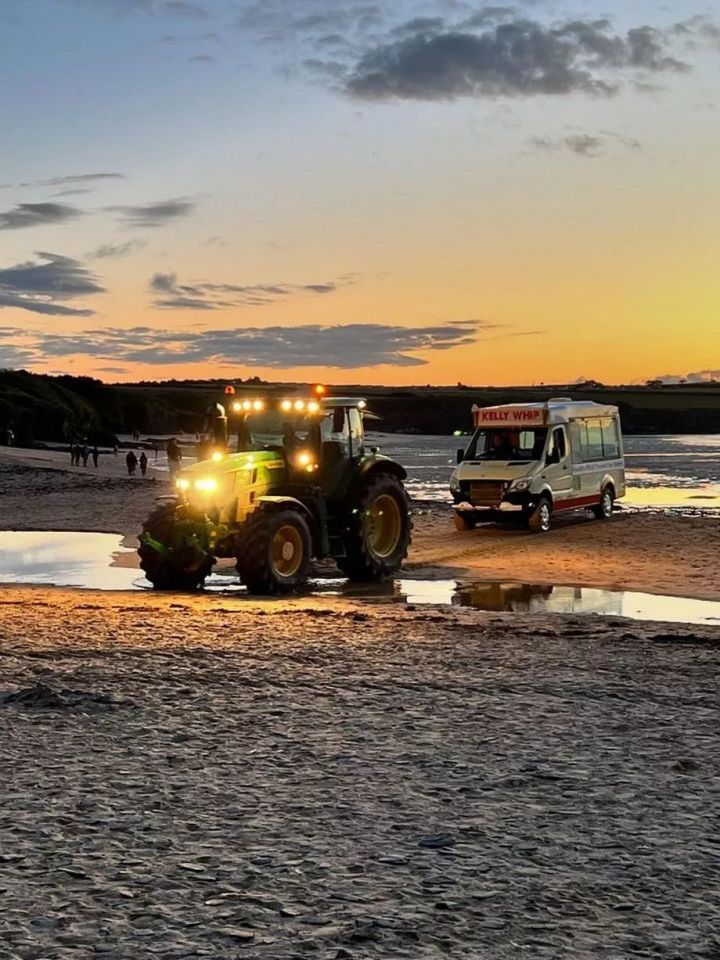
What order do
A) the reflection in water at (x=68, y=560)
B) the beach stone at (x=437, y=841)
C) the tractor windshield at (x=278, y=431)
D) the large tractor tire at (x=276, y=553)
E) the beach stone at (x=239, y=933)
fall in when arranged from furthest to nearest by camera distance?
the reflection in water at (x=68, y=560) → the tractor windshield at (x=278, y=431) → the large tractor tire at (x=276, y=553) → the beach stone at (x=437, y=841) → the beach stone at (x=239, y=933)

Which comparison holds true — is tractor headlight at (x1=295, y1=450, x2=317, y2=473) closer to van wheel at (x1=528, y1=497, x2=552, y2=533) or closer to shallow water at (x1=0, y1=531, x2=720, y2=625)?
shallow water at (x1=0, y1=531, x2=720, y2=625)

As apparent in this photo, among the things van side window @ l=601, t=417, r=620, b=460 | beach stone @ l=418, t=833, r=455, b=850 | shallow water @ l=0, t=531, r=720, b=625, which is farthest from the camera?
van side window @ l=601, t=417, r=620, b=460

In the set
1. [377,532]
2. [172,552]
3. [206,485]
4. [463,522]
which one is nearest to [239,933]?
[206,485]

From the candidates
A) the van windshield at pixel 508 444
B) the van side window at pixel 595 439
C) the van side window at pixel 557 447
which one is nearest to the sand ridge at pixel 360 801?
the van side window at pixel 557 447

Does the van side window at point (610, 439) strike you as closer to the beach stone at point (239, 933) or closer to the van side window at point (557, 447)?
the van side window at point (557, 447)

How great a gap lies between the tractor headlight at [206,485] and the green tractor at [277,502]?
0.01 m

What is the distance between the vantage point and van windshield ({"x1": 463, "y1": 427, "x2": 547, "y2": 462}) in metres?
23.4

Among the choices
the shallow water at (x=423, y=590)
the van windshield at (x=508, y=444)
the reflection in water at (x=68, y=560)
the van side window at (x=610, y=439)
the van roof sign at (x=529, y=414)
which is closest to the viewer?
the shallow water at (x=423, y=590)

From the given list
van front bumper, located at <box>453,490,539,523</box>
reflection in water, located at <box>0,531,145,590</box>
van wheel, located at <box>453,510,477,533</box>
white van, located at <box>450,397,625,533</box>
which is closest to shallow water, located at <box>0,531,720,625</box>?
reflection in water, located at <box>0,531,145,590</box>

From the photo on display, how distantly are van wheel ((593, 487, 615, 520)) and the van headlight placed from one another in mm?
3320

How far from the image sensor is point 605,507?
25391 mm

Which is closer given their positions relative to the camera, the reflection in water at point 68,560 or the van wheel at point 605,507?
the reflection in water at point 68,560

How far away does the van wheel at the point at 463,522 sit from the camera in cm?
2320

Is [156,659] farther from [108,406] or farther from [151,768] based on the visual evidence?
[108,406]
